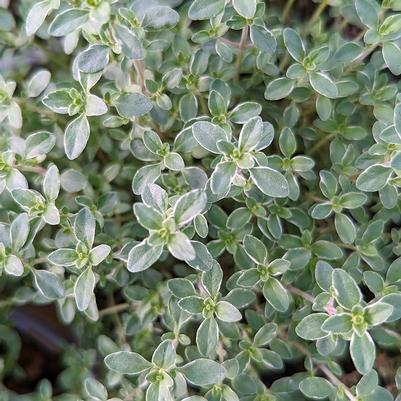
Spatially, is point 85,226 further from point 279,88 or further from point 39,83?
point 279,88

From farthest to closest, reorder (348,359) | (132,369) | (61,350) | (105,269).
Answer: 1. (61,350)
2. (348,359)
3. (105,269)
4. (132,369)

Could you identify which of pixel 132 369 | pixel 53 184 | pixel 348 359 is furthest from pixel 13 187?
pixel 348 359

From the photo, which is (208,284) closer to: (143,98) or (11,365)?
(143,98)

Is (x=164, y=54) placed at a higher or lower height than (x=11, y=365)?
higher

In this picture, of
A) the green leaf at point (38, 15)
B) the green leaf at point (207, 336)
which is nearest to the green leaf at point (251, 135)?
the green leaf at point (207, 336)

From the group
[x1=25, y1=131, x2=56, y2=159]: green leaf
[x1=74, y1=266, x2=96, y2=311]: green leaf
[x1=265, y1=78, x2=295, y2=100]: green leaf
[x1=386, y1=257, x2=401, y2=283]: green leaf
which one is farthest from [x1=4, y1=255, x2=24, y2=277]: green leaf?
[x1=386, y1=257, x2=401, y2=283]: green leaf

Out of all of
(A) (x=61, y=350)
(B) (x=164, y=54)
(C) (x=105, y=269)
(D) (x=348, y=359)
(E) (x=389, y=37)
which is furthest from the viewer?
(A) (x=61, y=350)

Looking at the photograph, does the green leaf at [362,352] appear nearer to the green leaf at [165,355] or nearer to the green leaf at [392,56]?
the green leaf at [165,355]

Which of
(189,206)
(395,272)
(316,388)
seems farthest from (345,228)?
(189,206)

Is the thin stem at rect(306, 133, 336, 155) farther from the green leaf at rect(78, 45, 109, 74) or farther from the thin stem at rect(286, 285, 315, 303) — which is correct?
the green leaf at rect(78, 45, 109, 74)
